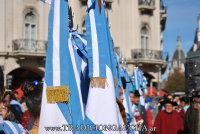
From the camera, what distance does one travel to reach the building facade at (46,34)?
29797 mm

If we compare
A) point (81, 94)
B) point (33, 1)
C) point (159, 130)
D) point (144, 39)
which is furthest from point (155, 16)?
point (81, 94)

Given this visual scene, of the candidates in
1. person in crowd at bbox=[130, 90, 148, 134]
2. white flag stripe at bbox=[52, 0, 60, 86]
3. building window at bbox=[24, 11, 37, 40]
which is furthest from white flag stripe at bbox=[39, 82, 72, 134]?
building window at bbox=[24, 11, 37, 40]

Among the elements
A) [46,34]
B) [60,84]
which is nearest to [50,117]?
[60,84]

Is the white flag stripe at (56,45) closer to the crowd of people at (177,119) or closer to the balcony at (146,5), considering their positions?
the crowd of people at (177,119)

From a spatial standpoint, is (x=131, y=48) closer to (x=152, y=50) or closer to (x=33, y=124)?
(x=152, y=50)

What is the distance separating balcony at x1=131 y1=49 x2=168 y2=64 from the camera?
3491 cm

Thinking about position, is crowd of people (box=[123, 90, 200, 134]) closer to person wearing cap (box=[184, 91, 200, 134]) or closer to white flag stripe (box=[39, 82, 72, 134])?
person wearing cap (box=[184, 91, 200, 134])

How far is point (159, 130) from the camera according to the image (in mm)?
11562

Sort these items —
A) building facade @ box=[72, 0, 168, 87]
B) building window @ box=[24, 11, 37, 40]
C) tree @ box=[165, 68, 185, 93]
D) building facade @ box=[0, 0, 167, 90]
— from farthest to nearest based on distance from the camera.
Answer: tree @ box=[165, 68, 185, 93] < building facade @ box=[72, 0, 168, 87] < building window @ box=[24, 11, 37, 40] < building facade @ box=[0, 0, 167, 90]

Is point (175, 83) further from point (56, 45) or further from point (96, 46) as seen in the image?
point (56, 45)

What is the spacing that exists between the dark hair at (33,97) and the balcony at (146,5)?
30579 mm

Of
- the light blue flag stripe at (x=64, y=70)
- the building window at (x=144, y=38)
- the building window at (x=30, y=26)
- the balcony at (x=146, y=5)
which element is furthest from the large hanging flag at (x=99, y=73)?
the building window at (x=144, y=38)

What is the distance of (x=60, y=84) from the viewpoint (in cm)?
568

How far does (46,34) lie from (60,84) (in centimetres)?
2608
